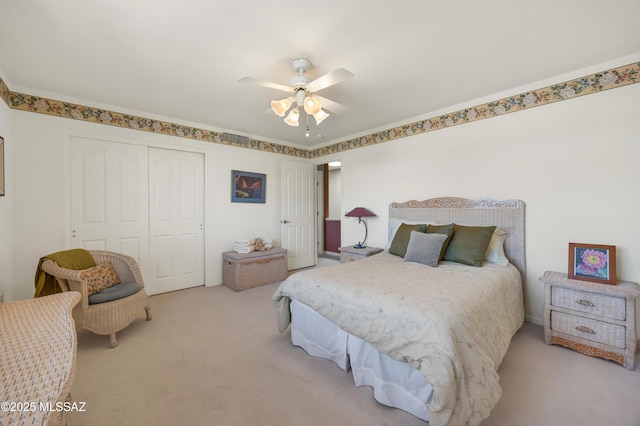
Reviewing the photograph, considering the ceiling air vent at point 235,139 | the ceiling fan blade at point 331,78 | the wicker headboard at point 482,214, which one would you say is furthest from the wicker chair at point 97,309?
the wicker headboard at point 482,214

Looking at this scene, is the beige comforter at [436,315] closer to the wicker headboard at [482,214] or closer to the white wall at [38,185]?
the wicker headboard at [482,214]

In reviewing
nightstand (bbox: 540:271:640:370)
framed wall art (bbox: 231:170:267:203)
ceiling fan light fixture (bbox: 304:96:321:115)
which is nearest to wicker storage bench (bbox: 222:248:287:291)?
framed wall art (bbox: 231:170:267:203)

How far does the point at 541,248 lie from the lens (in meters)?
2.59

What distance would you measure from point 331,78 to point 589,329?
2842 mm

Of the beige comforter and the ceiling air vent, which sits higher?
the ceiling air vent

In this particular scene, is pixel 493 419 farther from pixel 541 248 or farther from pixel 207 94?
pixel 207 94

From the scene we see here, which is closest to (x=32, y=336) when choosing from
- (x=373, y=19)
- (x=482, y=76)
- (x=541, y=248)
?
(x=373, y=19)

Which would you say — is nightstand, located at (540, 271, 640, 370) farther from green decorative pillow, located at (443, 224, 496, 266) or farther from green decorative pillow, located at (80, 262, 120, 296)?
→ green decorative pillow, located at (80, 262, 120, 296)

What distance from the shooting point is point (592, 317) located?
80.8 inches

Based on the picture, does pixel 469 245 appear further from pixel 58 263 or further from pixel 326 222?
pixel 326 222

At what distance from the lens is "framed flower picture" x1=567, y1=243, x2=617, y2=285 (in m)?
2.10

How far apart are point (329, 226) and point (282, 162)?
2147 millimetres

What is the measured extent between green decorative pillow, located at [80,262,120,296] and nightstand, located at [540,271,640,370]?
3996mm

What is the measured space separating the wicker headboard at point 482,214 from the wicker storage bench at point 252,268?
2074mm
